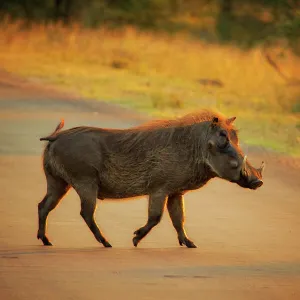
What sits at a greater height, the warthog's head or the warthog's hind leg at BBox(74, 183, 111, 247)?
the warthog's head

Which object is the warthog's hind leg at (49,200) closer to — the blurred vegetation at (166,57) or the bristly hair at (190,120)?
the bristly hair at (190,120)

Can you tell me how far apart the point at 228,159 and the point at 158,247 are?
3.14 feet

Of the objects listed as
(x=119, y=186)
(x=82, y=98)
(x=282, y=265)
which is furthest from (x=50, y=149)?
(x=82, y=98)

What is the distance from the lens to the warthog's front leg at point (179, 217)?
1100 cm

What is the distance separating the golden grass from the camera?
24.2 m

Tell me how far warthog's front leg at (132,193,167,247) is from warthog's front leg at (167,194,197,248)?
0.29 meters

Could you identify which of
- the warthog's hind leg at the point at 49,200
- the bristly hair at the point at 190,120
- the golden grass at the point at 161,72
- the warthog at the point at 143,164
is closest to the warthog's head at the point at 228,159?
the warthog at the point at 143,164

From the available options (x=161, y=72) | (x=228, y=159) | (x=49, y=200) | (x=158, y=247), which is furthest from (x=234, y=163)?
(x=161, y=72)

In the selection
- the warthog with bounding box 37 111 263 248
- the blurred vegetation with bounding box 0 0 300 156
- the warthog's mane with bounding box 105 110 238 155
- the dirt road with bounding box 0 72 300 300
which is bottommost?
the blurred vegetation with bounding box 0 0 300 156

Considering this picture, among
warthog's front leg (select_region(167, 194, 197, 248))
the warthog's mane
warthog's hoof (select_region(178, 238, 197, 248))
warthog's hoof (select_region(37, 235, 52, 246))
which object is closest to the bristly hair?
the warthog's mane

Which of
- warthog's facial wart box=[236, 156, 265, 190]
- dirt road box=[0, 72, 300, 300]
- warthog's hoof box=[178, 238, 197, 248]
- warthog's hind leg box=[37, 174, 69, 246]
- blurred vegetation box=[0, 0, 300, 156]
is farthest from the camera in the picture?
blurred vegetation box=[0, 0, 300, 156]

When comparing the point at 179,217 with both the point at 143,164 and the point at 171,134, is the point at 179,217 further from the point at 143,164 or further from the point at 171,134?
the point at 171,134

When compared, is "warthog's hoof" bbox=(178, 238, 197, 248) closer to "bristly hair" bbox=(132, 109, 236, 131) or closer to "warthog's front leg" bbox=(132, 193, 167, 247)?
"warthog's front leg" bbox=(132, 193, 167, 247)

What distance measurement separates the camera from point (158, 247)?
433 inches
